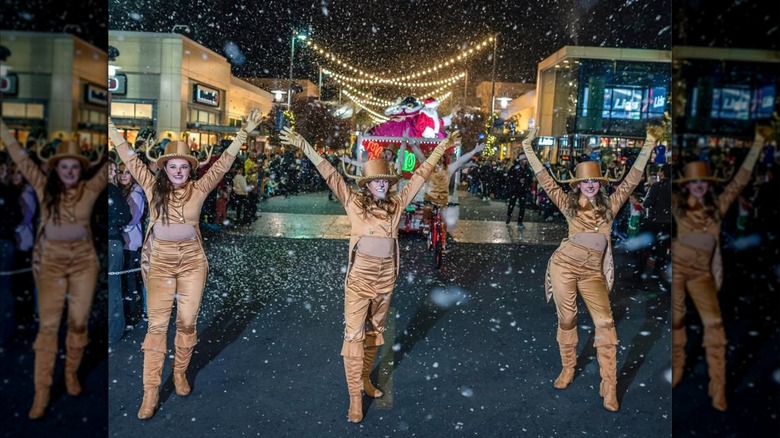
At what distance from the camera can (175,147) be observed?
4457mm

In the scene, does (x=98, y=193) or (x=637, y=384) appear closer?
(x=98, y=193)

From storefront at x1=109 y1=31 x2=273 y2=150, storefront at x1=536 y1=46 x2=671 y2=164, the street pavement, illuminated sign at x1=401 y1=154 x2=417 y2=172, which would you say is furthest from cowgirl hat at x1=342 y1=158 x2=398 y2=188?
storefront at x1=536 y1=46 x2=671 y2=164

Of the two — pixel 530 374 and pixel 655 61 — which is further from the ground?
pixel 655 61

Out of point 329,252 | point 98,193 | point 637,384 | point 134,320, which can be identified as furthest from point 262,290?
point 98,193

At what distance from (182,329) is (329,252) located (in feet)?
21.2

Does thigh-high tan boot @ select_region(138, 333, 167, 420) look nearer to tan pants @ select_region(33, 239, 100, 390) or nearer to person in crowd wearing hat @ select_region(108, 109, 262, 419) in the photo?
person in crowd wearing hat @ select_region(108, 109, 262, 419)

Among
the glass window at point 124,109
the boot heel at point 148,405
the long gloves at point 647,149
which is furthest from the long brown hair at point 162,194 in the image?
the glass window at point 124,109

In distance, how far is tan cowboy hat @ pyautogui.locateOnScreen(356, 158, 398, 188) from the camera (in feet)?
14.4

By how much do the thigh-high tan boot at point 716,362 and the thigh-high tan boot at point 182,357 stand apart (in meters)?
3.65

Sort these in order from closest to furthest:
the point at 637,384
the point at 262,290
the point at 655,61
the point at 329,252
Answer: the point at 637,384, the point at 262,290, the point at 329,252, the point at 655,61

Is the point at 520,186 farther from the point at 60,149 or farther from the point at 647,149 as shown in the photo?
the point at 60,149

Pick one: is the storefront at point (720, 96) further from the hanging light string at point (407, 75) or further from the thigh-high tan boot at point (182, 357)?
the hanging light string at point (407, 75)

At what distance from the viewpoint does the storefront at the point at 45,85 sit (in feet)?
4.70

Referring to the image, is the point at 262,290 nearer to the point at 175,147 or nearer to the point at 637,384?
the point at 175,147
